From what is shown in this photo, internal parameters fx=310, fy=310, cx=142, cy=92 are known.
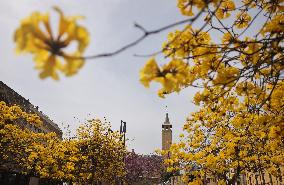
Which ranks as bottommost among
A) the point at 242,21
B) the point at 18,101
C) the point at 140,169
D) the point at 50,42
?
the point at 50,42

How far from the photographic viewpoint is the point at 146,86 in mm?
2389

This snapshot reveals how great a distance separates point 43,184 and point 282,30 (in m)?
35.9

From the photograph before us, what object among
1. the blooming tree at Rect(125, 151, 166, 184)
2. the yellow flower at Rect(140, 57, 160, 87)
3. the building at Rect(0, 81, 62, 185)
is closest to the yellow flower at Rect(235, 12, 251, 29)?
the yellow flower at Rect(140, 57, 160, 87)

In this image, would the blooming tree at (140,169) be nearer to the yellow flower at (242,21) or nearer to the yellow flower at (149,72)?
the yellow flower at (242,21)

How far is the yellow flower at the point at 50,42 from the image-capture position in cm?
151

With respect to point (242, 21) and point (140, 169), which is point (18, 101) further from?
point (140, 169)

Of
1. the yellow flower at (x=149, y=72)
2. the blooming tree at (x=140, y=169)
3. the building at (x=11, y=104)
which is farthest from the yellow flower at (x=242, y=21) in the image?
the blooming tree at (x=140, y=169)

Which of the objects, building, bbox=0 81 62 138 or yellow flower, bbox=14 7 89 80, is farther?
building, bbox=0 81 62 138

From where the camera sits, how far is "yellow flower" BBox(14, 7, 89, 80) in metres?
1.51

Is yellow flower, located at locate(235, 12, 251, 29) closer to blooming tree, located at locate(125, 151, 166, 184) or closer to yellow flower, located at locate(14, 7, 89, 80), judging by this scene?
yellow flower, located at locate(14, 7, 89, 80)

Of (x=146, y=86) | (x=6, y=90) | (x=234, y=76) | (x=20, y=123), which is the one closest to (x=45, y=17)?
(x=146, y=86)

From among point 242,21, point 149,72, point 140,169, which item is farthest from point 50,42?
point 140,169

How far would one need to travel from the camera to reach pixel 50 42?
158 centimetres

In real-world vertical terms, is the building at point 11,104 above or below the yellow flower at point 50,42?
above
